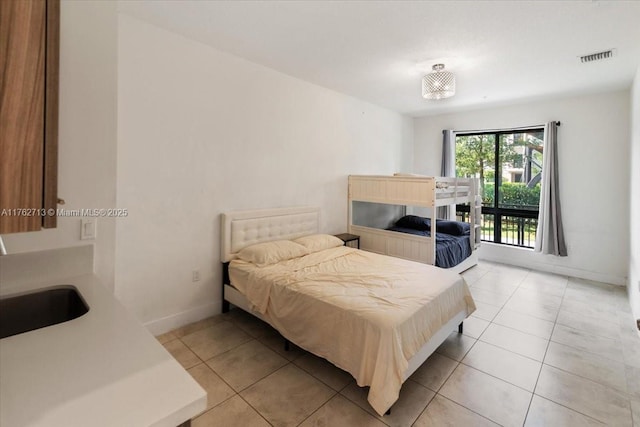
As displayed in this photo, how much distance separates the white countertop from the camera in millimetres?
699

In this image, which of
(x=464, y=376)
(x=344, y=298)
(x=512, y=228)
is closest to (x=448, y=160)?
(x=512, y=228)

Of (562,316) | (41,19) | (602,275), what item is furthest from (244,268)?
(602,275)

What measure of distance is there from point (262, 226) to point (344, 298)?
1524 millimetres

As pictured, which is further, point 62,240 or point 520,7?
point 520,7

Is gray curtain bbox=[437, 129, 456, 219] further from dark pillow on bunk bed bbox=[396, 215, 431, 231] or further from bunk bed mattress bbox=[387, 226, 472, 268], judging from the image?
bunk bed mattress bbox=[387, 226, 472, 268]

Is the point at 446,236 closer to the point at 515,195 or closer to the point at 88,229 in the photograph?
the point at 515,195

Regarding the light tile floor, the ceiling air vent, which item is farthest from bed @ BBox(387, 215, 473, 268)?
the ceiling air vent

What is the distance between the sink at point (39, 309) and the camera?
132 cm

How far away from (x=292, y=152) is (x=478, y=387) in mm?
2904

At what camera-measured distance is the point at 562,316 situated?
10.6ft

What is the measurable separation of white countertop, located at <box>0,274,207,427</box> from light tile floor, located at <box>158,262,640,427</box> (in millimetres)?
1093

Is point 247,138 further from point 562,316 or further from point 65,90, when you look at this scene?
point 562,316

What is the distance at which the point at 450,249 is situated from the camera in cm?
414

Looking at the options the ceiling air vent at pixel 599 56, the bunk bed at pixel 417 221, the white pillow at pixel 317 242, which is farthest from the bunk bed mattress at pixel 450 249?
the ceiling air vent at pixel 599 56
